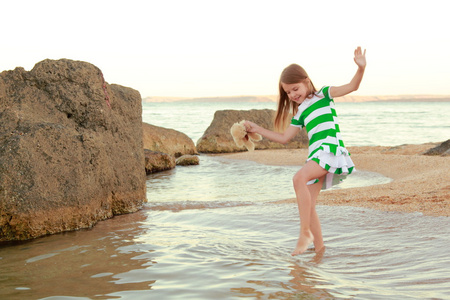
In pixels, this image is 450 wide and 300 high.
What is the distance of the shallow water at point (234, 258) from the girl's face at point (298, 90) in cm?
137

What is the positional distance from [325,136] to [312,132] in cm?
15

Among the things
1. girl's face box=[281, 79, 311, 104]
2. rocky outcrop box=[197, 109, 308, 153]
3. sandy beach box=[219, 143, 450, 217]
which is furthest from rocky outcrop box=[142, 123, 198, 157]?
girl's face box=[281, 79, 311, 104]

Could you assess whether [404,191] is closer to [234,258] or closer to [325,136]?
[325,136]

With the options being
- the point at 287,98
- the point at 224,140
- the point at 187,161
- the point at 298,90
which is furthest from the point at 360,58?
the point at 224,140

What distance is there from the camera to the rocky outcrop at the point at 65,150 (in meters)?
5.09

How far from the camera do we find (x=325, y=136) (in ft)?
13.5

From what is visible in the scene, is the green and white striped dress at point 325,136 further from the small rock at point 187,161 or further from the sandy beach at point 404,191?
the small rock at point 187,161

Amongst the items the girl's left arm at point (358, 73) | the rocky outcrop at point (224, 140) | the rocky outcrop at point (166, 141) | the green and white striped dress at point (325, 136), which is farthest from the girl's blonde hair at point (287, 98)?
the rocky outcrop at point (224, 140)

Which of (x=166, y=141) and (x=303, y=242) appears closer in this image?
(x=303, y=242)

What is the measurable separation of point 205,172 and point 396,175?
181 inches

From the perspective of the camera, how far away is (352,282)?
333 cm

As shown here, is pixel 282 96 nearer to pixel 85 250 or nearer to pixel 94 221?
pixel 85 250

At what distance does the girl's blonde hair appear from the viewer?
4.23 meters

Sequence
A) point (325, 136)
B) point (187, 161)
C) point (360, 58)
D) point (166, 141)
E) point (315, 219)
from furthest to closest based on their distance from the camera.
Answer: point (166, 141) < point (187, 161) < point (315, 219) < point (325, 136) < point (360, 58)
